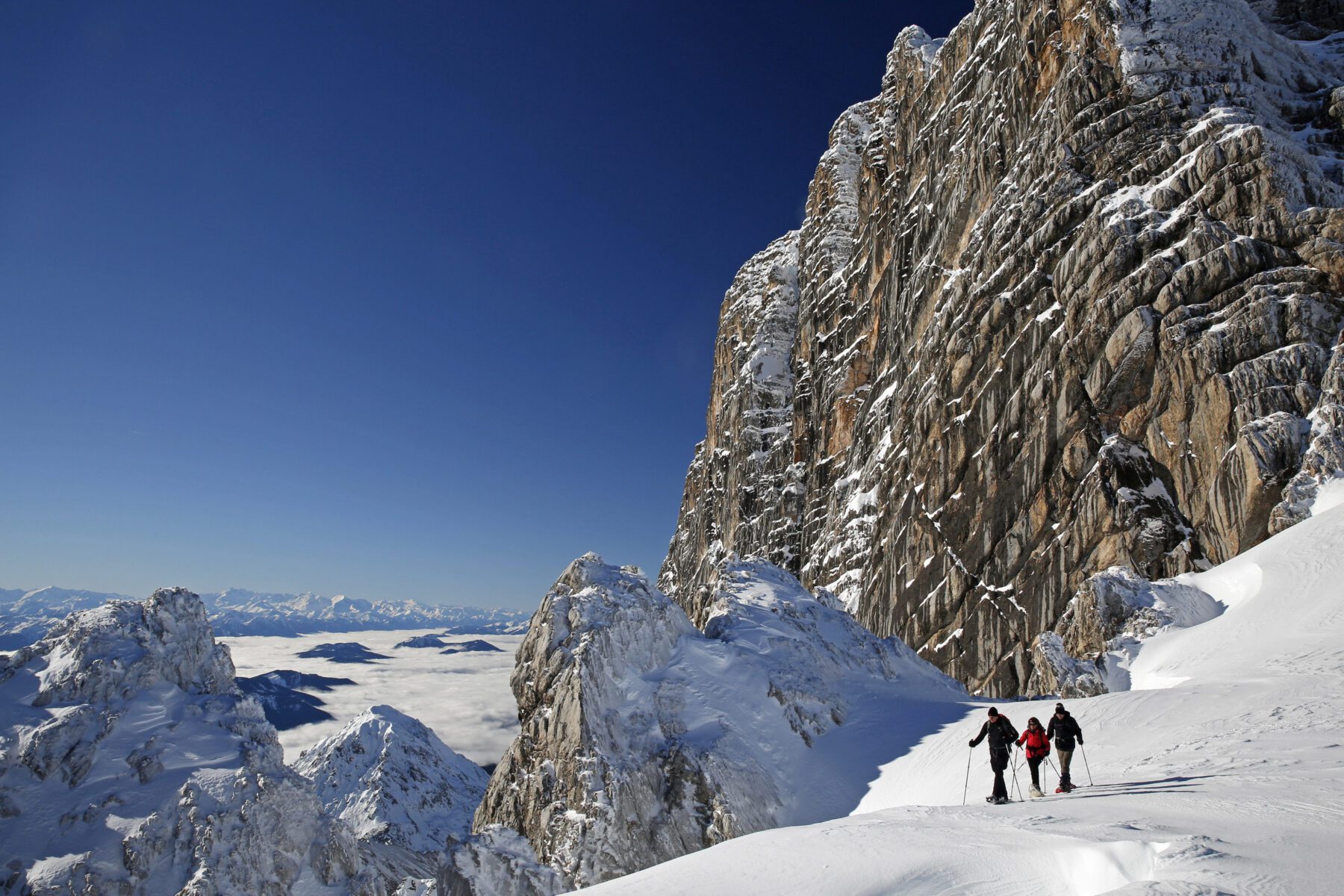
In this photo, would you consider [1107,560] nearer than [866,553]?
Yes

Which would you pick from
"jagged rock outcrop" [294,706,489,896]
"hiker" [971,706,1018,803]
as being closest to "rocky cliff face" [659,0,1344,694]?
"hiker" [971,706,1018,803]

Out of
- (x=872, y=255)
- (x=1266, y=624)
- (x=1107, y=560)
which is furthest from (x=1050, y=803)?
(x=872, y=255)

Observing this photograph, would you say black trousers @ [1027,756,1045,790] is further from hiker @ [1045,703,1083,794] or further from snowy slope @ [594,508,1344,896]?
snowy slope @ [594,508,1344,896]

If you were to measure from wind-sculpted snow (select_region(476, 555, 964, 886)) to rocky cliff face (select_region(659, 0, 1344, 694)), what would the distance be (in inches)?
246

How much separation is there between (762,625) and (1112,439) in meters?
21.4

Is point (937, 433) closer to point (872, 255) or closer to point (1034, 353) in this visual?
point (1034, 353)

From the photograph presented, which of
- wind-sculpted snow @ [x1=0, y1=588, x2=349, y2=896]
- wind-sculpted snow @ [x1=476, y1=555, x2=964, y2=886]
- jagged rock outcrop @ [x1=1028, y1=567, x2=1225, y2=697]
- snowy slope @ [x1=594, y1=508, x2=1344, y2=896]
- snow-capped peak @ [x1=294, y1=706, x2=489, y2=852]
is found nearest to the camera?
snowy slope @ [x1=594, y1=508, x2=1344, y2=896]

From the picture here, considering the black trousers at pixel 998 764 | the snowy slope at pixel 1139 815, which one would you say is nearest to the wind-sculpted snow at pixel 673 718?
the snowy slope at pixel 1139 815

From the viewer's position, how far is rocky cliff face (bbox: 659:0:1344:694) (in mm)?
30938

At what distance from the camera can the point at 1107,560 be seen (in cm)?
3431

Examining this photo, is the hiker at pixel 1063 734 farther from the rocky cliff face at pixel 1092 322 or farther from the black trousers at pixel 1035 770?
the rocky cliff face at pixel 1092 322

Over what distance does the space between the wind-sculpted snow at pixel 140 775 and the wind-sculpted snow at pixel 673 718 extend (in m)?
14.3

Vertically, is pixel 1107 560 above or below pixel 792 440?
below

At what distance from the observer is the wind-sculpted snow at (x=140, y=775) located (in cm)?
3000
